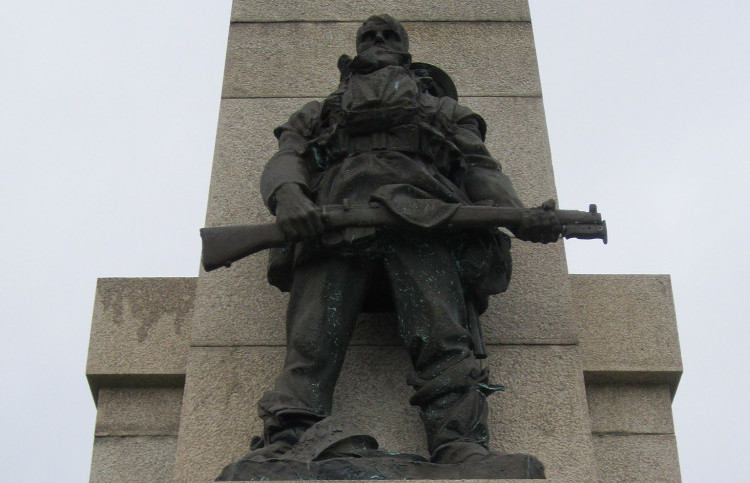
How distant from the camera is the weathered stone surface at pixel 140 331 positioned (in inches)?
244

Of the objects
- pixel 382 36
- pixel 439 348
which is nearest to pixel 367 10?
pixel 382 36

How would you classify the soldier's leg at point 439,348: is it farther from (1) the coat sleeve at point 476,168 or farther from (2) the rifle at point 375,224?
(1) the coat sleeve at point 476,168

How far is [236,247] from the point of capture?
5.06 m

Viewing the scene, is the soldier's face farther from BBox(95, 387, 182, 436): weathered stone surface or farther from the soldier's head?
BBox(95, 387, 182, 436): weathered stone surface

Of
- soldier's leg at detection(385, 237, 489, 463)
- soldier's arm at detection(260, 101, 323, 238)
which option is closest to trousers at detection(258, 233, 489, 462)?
soldier's leg at detection(385, 237, 489, 463)

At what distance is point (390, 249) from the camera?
5074mm

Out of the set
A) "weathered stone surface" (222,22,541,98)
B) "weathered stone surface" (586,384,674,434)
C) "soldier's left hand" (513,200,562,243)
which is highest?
"weathered stone surface" (222,22,541,98)

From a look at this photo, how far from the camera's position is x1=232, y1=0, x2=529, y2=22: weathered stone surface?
294 inches

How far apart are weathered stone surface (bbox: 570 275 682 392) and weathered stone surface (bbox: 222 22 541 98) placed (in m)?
1.41

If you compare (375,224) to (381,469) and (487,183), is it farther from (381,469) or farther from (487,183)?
(381,469)

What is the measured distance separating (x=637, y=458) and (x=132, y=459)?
8.97 feet

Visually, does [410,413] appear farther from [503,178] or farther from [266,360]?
[503,178]

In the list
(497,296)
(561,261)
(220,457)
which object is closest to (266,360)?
(220,457)

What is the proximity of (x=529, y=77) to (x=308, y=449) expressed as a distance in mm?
3569
